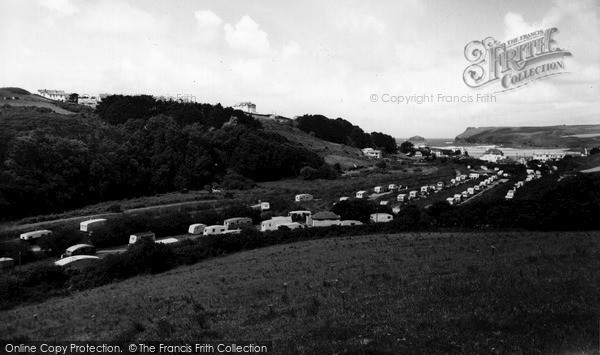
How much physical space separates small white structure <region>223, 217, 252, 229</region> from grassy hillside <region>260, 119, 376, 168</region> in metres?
58.8

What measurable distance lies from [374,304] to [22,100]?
104m

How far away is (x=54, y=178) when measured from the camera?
53156 millimetres

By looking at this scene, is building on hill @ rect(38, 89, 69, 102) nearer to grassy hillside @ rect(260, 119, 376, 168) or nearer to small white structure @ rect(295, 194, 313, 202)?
grassy hillside @ rect(260, 119, 376, 168)

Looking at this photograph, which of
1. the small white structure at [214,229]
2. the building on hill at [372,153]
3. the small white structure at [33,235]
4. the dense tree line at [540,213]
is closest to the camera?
the dense tree line at [540,213]

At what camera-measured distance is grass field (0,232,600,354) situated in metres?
7.70

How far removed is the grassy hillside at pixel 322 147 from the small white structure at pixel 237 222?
2314 inches

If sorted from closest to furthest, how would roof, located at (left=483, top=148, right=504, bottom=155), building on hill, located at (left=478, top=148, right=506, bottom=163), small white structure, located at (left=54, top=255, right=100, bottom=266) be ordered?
small white structure, located at (left=54, top=255, right=100, bottom=266), building on hill, located at (left=478, top=148, right=506, bottom=163), roof, located at (left=483, top=148, right=504, bottom=155)

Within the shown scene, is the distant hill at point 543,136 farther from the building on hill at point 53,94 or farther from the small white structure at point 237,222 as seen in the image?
the building on hill at point 53,94

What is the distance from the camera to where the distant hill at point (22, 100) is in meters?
88.5

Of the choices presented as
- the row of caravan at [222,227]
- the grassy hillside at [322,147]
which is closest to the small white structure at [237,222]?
the row of caravan at [222,227]

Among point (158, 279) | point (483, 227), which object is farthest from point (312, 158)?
point (158, 279)

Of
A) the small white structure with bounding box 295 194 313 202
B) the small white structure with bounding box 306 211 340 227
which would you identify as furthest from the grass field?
the small white structure with bounding box 295 194 313 202

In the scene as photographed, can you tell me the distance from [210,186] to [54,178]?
77.1 feet

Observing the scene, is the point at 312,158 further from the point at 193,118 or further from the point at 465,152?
the point at 465,152
